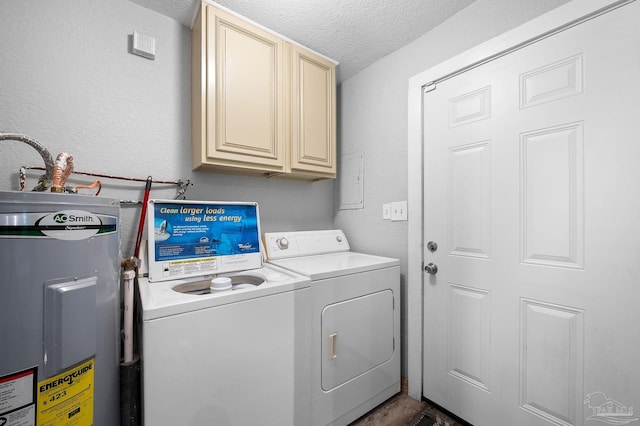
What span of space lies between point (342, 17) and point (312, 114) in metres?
0.60

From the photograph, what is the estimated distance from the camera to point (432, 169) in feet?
5.46

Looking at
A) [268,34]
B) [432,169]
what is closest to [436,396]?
[432,169]

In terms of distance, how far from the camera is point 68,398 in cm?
78

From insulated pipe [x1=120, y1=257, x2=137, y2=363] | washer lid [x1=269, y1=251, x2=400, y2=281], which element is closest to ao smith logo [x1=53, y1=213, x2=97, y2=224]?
insulated pipe [x1=120, y1=257, x2=137, y2=363]

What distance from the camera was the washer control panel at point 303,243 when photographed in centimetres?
184

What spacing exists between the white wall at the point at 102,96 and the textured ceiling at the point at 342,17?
234mm

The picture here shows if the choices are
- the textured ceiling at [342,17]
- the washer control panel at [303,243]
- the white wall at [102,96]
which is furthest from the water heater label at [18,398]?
the textured ceiling at [342,17]

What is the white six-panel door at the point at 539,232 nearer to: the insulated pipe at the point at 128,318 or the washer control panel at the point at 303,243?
the washer control panel at the point at 303,243

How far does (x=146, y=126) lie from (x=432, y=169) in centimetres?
175

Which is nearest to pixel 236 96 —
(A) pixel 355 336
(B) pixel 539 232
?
(A) pixel 355 336

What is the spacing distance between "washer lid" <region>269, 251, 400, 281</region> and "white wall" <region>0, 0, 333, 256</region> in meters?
0.67

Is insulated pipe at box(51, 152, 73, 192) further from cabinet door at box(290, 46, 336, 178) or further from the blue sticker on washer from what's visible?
cabinet door at box(290, 46, 336, 178)

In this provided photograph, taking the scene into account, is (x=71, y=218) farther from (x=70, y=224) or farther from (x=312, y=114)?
(x=312, y=114)

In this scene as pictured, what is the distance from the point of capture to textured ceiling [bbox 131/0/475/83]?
151 cm
